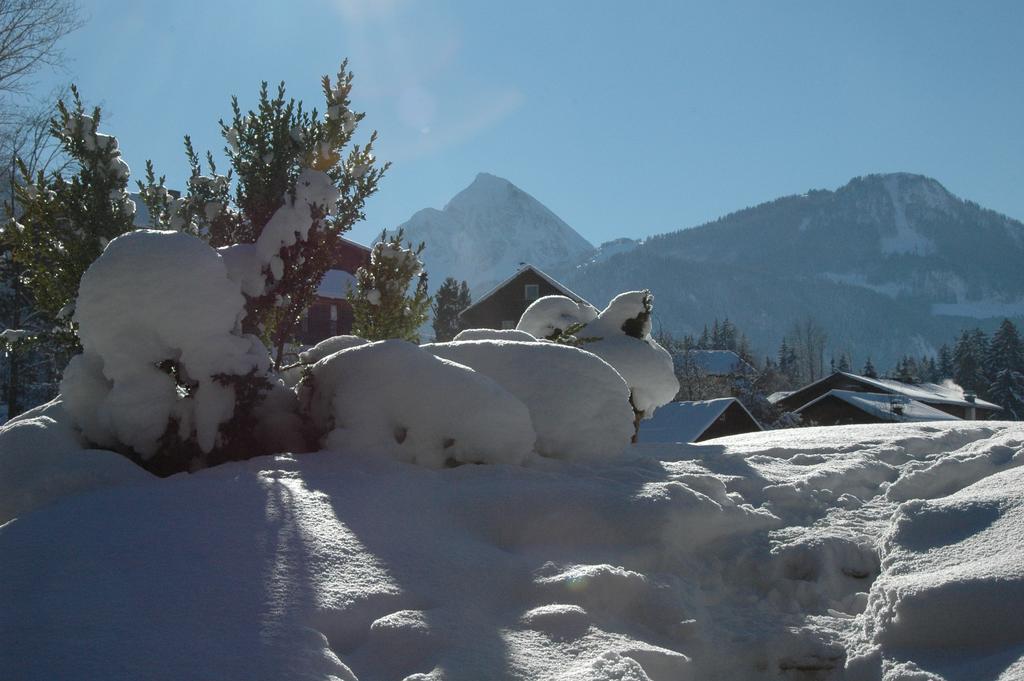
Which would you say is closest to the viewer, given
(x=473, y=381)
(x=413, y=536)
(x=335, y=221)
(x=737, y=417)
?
(x=413, y=536)

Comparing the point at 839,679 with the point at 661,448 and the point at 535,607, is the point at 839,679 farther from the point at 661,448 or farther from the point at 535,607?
the point at 661,448

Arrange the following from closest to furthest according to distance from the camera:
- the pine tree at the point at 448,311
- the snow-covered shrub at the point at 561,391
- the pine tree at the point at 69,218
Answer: the snow-covered shrub at the point at 561,391
the pine tree at the point at 69,218
the pine tree at the point at 448,311

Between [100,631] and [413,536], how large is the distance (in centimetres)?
121

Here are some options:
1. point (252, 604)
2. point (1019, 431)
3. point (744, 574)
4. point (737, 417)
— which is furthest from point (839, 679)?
point (737, 417)

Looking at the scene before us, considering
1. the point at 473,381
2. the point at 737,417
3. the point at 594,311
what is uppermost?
the point at 594,311

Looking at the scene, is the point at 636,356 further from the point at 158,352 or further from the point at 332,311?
the point at 332,311

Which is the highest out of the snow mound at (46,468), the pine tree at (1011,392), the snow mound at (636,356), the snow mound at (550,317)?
the snow mound at (550,317)

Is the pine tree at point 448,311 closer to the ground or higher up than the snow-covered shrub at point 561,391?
higher up

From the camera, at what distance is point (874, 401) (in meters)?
37.2

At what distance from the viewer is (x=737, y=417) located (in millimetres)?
26562

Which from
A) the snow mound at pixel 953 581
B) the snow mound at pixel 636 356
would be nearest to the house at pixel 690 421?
the snow mound at pixel 636 356

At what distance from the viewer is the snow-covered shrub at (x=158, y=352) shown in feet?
13.1

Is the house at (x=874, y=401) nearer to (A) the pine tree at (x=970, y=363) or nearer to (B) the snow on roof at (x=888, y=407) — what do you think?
(B) the snow on roof at (x=888, y=407)

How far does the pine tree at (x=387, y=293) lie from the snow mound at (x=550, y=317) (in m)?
2.22
